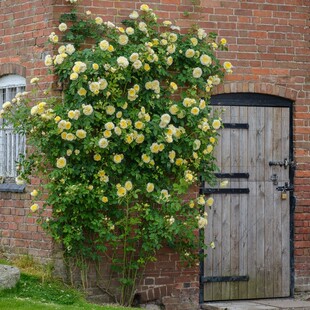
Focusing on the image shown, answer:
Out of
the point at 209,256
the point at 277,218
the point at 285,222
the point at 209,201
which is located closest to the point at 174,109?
the point at 209,201

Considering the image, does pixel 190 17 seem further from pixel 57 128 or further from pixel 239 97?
pixel 57 128

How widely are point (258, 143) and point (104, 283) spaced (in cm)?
250

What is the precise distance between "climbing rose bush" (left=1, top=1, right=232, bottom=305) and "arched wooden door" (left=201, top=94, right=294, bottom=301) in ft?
1.34

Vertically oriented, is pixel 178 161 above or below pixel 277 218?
above

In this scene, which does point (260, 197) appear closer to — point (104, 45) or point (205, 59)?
point (205, 59)

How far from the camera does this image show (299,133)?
1298 cm

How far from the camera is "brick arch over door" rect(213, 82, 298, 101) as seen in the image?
12594 millimetres

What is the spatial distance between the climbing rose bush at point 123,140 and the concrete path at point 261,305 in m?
0.60

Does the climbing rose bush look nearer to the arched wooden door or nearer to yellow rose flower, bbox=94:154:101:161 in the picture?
yellow rose flower, bbox=94:154:101:161

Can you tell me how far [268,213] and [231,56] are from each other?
1921mm

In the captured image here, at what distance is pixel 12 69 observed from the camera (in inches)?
510

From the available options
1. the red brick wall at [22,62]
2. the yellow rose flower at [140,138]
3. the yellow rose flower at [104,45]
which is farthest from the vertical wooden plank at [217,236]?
the yellow rose flower at [104,45]

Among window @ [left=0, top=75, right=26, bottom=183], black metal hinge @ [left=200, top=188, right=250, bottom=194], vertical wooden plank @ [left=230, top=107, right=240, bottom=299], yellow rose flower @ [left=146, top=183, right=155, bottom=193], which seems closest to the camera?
yellow rose flower @ [left=146, top=183, right=155, bottom=193]

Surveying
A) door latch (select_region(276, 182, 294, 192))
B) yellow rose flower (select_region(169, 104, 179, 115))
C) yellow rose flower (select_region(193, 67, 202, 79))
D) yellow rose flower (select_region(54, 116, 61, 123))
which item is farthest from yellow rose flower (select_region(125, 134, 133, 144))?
door latch (select_region(276, 182, 294, 192))
